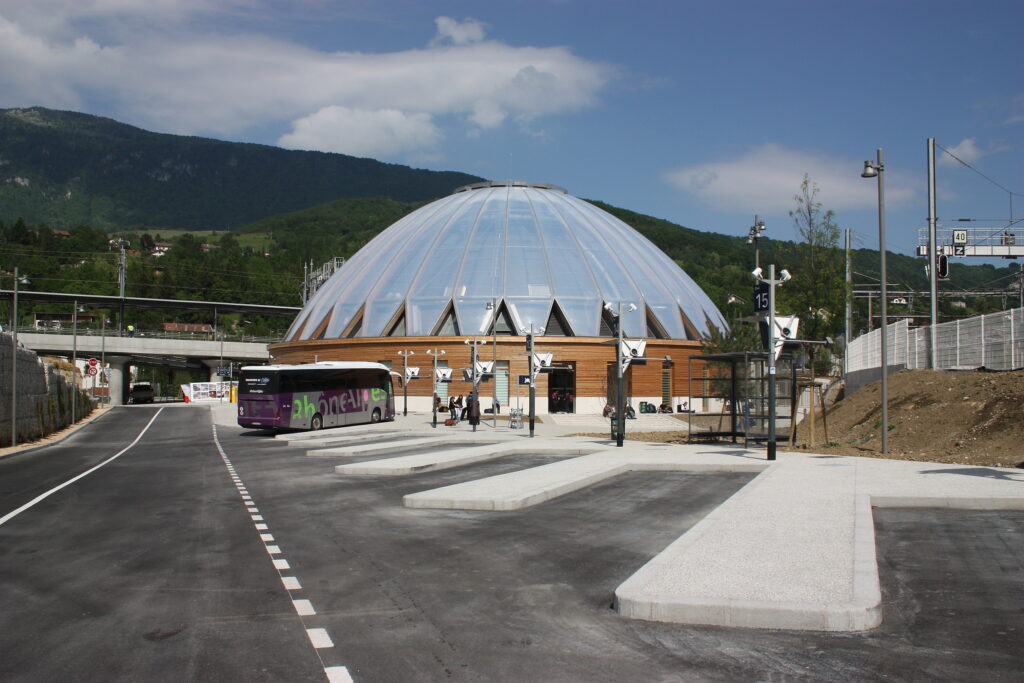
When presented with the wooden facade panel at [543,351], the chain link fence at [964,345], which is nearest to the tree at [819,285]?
the chain link fence at [964,345]

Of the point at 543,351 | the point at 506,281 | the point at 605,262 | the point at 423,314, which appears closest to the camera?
the point at 543,351

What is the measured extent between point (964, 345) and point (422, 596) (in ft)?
85.5

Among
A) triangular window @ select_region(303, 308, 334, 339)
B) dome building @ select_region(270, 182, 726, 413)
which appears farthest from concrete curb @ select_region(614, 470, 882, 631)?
triangular window @ select_region(303, 308, 334, 339)

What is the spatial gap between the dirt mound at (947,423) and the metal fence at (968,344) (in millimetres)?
628

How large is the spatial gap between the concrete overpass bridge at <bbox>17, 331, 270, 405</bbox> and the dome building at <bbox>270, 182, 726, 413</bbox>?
2609 centimetres

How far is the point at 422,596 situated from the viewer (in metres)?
8.36

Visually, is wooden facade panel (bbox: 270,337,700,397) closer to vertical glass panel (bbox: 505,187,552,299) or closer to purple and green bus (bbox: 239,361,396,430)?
vertical glass panel (bbox: 505,187,552,299)

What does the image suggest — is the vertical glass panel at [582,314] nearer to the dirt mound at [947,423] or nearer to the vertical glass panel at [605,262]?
the vertical glass panel at [605,262]

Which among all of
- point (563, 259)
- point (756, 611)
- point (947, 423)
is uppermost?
point (563, 259)

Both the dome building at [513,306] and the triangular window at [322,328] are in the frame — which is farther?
the triangular window at [322,328]

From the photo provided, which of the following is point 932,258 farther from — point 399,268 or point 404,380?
point 399,268

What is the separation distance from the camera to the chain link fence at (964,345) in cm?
2489

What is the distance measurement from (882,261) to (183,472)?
65.6ft

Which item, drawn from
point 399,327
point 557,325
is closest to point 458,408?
point 557,325
